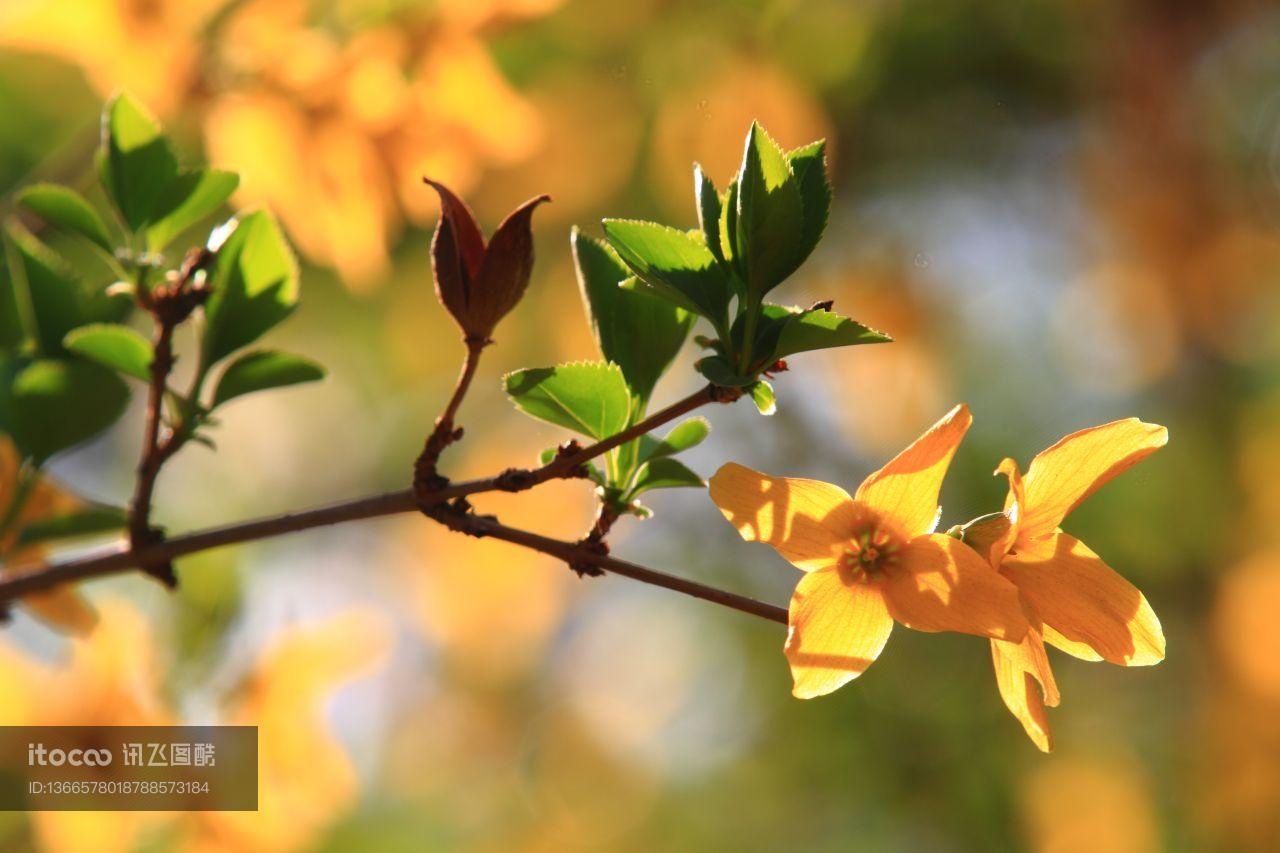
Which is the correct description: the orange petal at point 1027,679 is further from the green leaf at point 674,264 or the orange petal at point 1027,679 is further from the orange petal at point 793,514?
the green leaf at point 674,264

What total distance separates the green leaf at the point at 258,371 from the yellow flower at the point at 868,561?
0.92 feet

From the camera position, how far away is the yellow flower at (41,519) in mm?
752

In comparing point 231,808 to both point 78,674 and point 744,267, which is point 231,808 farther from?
point 744,267

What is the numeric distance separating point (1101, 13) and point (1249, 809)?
182 centimetres

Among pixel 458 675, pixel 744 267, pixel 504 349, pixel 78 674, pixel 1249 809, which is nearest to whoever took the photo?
pixel 744 267

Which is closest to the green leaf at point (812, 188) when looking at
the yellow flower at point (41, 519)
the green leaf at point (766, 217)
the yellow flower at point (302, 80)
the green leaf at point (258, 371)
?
the green leaf at point (766, 217)

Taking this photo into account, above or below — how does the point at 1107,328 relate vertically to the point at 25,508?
below

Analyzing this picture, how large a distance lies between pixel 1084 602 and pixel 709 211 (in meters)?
0.26

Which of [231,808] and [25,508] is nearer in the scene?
[25,508]

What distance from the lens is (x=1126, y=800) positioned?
8.47ft

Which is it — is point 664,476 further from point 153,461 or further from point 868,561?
point 153,461

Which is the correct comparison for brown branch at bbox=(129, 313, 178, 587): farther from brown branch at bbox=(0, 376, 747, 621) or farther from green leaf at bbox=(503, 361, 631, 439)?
green leaf at bbox=(503, 361, 631, 439)

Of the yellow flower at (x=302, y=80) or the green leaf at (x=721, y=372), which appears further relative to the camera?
the yellow flower at (x=302, y=80)

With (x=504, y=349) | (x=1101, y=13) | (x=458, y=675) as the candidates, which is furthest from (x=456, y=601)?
(x=1101, y=13)
